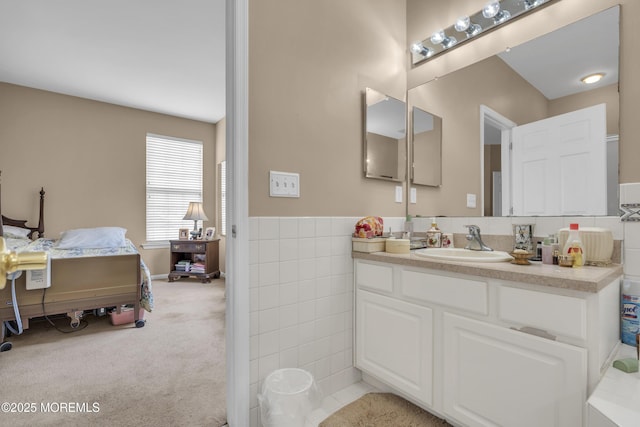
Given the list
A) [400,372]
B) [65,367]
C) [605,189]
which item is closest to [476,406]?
[400,372]

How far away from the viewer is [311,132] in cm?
174

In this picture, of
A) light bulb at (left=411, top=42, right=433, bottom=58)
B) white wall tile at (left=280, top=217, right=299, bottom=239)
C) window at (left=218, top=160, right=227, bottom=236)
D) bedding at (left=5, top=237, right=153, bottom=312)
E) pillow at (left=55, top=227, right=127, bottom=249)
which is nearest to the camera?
white wall tile at (left=280, top=217, right=299, bottom=239)

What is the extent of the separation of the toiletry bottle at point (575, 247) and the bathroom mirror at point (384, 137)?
41.2 inches

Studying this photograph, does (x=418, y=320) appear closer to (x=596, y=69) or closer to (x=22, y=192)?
(x=596, y=69)

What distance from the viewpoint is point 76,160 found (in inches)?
171

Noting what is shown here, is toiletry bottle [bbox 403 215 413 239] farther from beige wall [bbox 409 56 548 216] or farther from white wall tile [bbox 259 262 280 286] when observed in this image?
white wall tile [bbox 259 262 280 286]

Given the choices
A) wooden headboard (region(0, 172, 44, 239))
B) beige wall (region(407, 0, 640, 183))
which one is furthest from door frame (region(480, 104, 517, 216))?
wooden headboard (region(0, 172, 44, 239))

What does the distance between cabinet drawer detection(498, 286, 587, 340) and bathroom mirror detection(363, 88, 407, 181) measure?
3.47ft

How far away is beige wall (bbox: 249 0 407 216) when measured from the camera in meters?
1.55

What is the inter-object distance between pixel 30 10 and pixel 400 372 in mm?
3852

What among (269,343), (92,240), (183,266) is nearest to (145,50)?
(92,240)

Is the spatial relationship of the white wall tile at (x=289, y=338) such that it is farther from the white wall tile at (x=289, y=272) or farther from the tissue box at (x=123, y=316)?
the tissue box at (x=123, y=316)

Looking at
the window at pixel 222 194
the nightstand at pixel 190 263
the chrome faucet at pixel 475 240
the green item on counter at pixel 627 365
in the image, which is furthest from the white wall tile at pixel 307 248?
the window at pixel 222 194

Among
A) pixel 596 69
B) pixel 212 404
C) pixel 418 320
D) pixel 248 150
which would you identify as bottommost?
pixel 212 404
